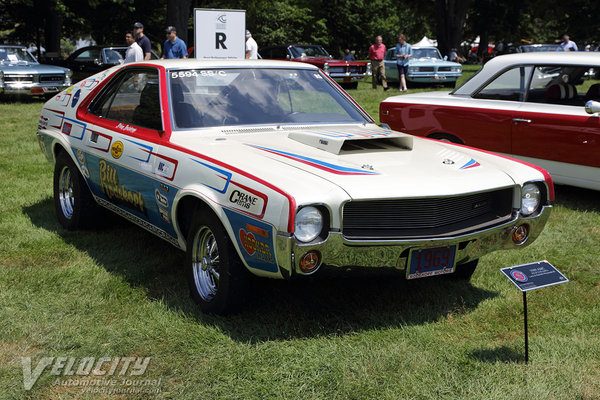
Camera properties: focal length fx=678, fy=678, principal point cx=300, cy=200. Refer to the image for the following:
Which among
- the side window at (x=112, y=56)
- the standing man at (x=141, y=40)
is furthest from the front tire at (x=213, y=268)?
the side window at (x=112, y=56)

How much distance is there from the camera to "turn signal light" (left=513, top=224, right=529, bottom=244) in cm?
401

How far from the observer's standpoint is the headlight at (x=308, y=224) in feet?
10.8

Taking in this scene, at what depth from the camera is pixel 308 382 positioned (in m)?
3.23

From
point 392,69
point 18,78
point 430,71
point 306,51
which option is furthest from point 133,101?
point 306,51

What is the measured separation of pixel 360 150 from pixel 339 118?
3.02 ft

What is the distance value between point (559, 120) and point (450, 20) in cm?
2797

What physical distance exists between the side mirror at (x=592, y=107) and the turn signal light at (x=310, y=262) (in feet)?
13.2

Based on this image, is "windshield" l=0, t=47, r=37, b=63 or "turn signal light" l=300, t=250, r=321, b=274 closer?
"turn signal light" l=300, t=250, r=321, b=274

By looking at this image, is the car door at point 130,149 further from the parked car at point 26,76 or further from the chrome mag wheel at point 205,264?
the parked car at point 26,76

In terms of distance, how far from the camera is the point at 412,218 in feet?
11.7

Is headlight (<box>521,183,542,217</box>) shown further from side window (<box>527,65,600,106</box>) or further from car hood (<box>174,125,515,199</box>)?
side window (<box>527,65,600,106</box>)

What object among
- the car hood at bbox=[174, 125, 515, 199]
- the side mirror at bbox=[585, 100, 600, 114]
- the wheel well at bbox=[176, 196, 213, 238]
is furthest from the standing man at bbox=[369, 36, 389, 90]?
the wheel well at bbox=[176, 196, 213, 238]

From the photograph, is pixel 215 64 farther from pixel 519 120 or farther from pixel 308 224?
pixel 519 120

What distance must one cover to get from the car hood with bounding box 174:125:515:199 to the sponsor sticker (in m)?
0.63
